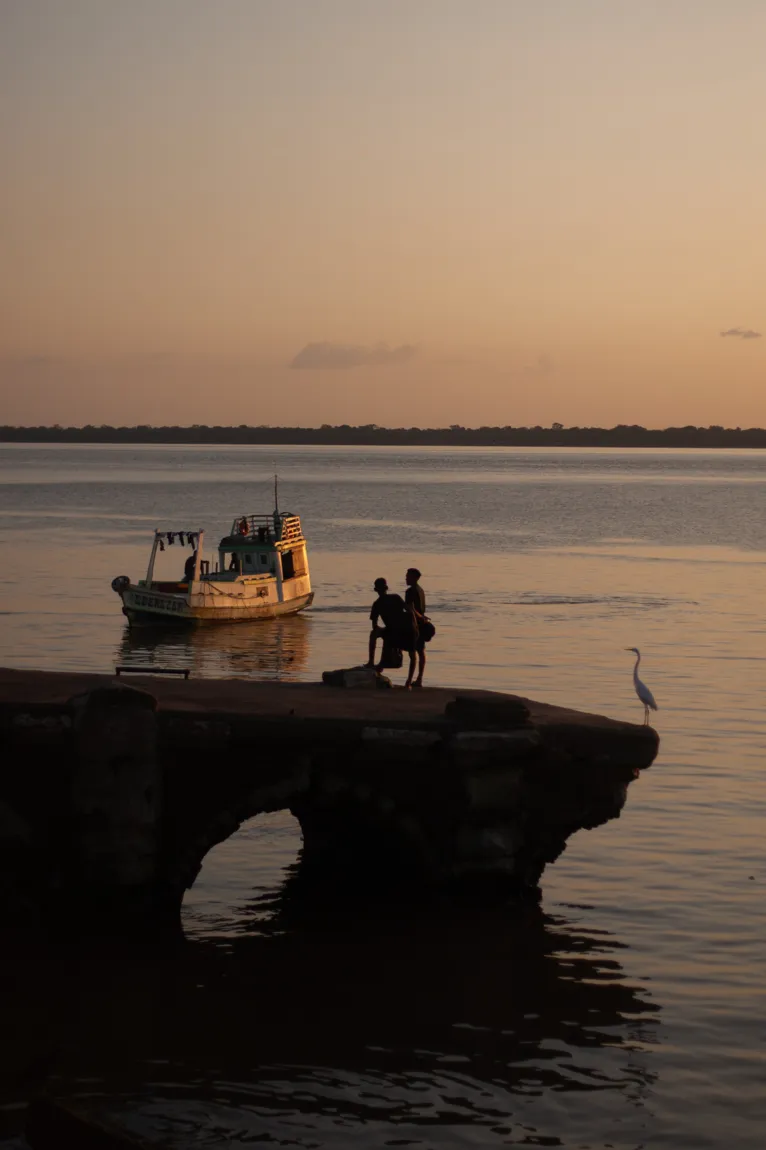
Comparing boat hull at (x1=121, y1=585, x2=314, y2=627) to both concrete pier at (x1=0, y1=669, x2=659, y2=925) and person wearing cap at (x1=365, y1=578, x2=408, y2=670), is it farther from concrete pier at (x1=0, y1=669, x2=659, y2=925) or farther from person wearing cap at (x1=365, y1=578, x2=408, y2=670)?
concrete pier at (x1=0, y1=669, x2=659, y2=925)

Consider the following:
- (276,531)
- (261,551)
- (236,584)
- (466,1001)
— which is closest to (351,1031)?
(466,1001)

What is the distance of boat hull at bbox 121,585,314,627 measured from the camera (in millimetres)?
44875

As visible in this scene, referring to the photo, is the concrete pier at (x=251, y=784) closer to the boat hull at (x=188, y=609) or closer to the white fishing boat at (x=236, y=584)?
the boat hull at (x=188, y=609)

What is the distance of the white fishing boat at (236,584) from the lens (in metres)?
45.2

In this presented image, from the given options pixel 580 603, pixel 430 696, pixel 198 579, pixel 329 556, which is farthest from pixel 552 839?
pixel 329 556

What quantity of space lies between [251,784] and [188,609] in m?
30.1

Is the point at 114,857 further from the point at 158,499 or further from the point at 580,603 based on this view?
the point at 158,499

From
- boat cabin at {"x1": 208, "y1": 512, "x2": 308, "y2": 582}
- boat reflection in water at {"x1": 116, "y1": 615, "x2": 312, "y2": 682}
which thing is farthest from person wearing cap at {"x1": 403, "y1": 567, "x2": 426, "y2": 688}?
boat cabin at {"x1": 208, "y1": 512, "x2": 308, "y2": 582}

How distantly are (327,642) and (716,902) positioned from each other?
26.7 m

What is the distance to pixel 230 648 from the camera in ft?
143

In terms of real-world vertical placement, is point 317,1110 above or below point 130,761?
below

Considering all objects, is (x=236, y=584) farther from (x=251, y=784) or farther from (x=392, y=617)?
(x=251, y=784)

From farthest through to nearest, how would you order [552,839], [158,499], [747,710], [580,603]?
[158,499], [580,603], [747,710], [552,839]

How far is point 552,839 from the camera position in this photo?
16.8m
